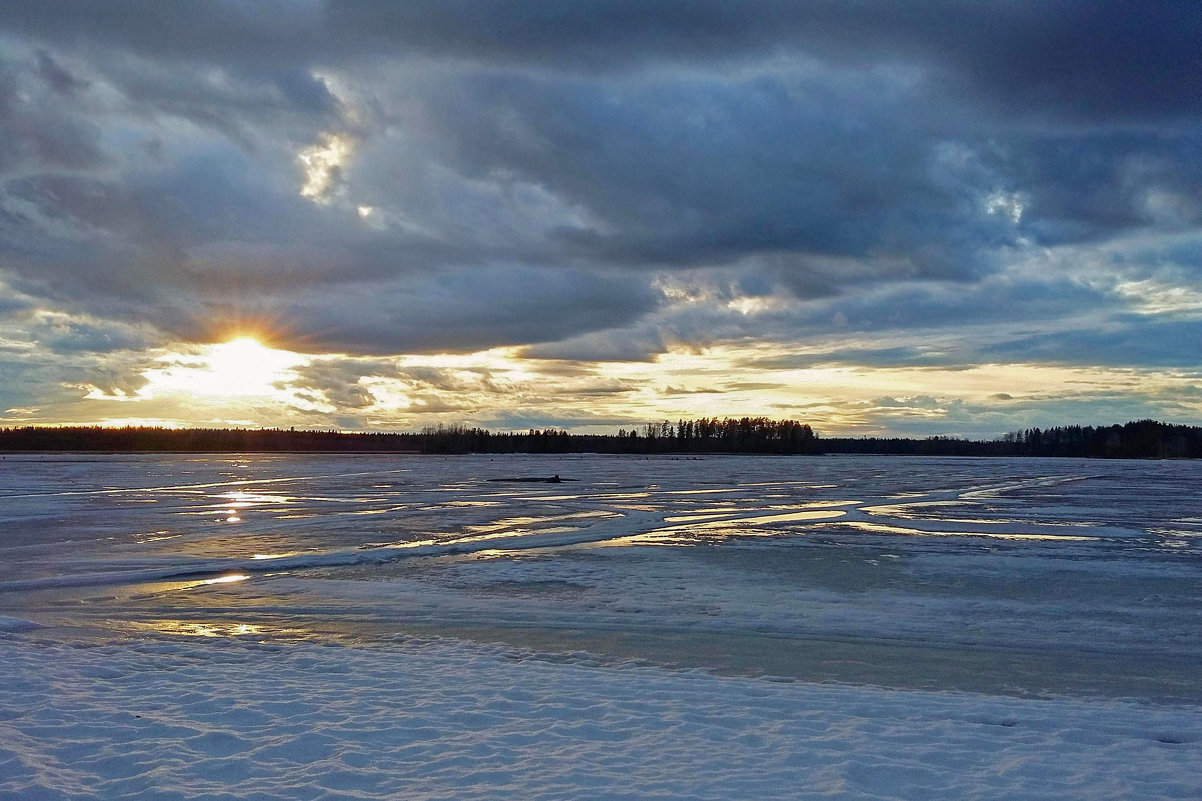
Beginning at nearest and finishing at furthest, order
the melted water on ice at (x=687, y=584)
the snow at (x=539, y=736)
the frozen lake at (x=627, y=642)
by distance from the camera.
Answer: the snow at (x=539, y=736)
the frozen lake at (x=627, y=642)
the melted water on ice at (x=687, y=584)

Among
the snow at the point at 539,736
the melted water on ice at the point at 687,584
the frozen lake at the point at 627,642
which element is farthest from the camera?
the melted water on ice at the point at 687,584

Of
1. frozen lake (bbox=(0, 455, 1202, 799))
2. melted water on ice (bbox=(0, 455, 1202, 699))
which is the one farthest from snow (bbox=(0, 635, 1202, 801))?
melted water on ice (bbox=(0, 455, 1202, 699))

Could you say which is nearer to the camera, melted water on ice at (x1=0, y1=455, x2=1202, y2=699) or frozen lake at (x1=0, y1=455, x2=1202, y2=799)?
frozen lake at (x1=0, y1=455, x2=1202, y2=799)

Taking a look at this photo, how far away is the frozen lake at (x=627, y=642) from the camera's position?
20.3 ft

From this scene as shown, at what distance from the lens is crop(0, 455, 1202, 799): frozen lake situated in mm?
6184

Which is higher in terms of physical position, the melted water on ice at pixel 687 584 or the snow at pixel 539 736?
the snow at pixel 539 736

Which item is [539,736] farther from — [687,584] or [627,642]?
[687,584]

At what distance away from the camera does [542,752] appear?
642cm

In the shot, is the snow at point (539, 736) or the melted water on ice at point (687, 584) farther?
the melted water on ice at point (687, 584)

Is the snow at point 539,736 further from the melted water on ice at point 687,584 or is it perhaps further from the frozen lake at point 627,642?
the melted water on ice at point 687,584

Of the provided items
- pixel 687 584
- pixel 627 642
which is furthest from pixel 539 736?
pixel 687 584

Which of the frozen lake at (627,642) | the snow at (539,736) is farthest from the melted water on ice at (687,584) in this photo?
the snow at (539,736)

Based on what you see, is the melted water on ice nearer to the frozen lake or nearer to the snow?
the frozen lake

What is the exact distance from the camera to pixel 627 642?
34.0 ft
